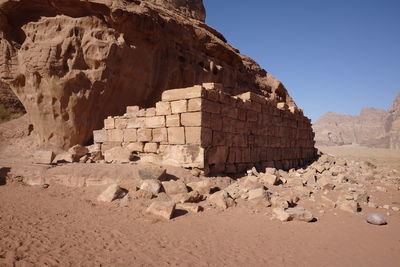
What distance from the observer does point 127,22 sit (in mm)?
10461

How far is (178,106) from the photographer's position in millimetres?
7180

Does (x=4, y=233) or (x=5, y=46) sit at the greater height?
(x=5, y=46)

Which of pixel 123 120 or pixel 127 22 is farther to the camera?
pixel 127 22

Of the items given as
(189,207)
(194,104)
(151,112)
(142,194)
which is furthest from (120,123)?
(189,207)

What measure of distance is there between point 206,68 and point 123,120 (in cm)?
696

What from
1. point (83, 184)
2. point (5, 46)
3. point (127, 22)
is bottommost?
point (83, 184)

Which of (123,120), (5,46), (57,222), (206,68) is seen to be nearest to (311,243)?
(57,222)

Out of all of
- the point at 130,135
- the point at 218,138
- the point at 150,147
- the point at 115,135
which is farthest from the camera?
the point at 115,135

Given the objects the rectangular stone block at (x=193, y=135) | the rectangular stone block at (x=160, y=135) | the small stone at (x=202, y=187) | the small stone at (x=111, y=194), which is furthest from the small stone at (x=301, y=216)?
the rectangular stone block at (x=160, y=135)

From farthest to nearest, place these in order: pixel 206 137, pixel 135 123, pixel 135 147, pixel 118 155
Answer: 1. pixel 135 123
2. pixel 135 147
3. pixel 118 155
4. pixel 206 137

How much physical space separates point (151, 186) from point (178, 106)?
246 cm

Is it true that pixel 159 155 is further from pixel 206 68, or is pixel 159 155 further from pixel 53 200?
pixel 206 68

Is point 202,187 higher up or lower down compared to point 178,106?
lower down

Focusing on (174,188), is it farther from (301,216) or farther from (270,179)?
(270,179)
